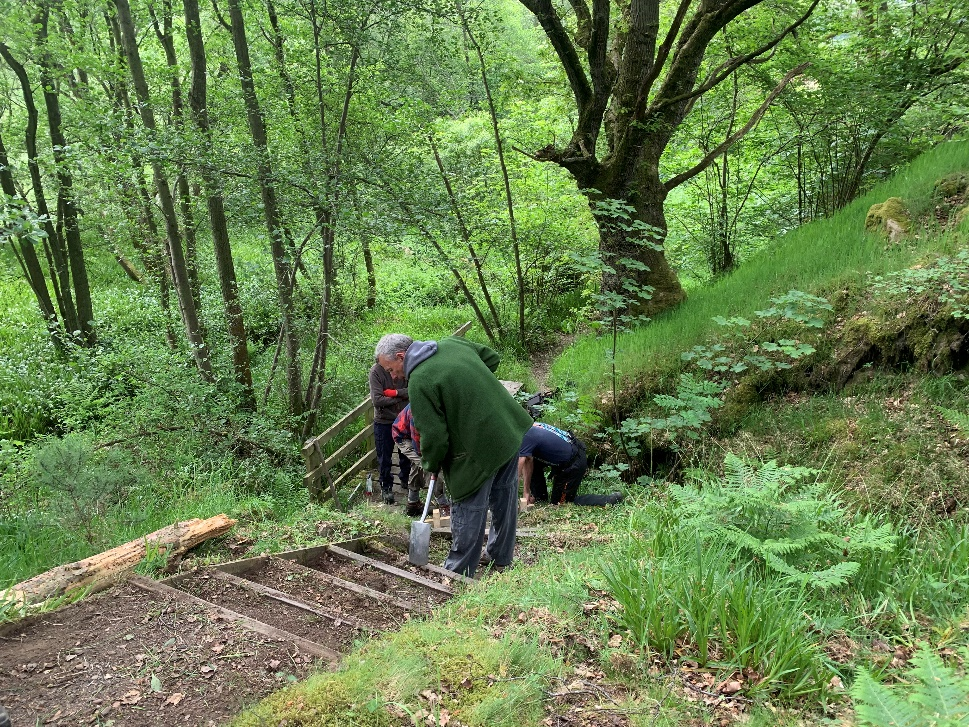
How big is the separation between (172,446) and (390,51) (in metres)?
5.87

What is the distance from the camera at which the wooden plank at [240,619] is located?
2973 mm

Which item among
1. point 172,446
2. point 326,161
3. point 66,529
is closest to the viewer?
point 66,529

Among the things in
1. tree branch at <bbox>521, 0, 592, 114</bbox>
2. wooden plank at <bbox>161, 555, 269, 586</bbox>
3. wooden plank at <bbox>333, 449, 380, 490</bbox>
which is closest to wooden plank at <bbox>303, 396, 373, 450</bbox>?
wooden plank at <bbox>333, 449, 380, 490</bbox>

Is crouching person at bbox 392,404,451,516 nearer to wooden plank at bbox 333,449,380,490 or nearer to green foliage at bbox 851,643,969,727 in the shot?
wooden plank at bbox 333,449,380,490

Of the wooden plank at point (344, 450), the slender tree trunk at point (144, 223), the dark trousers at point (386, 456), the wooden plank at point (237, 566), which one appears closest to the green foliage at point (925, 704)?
the wooden plank at point (237, 566)

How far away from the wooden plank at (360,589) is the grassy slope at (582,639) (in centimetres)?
49

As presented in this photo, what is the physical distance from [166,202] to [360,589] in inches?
283

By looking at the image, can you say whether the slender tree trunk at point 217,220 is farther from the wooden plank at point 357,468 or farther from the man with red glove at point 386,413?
the man with red glove at point 386,413

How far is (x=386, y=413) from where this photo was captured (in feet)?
23.1

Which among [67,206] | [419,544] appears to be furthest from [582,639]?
[67,206]

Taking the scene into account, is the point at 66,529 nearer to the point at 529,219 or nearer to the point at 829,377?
the point at 829,377

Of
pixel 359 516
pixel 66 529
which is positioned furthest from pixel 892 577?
pixel 66 529

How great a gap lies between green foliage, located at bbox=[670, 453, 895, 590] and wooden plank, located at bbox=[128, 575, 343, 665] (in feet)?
6.42

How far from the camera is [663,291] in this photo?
894cm
